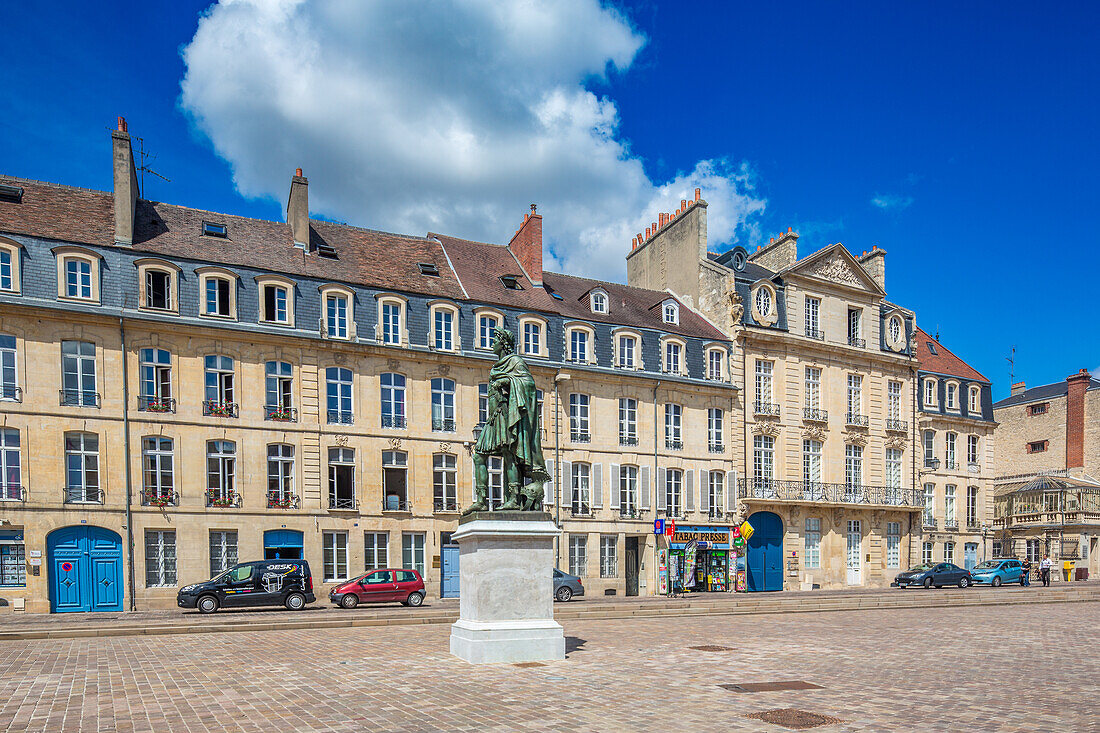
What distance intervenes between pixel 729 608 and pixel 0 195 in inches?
1032

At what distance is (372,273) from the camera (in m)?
31.3

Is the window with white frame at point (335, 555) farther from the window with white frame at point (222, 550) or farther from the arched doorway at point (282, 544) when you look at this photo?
the window with white frame at point (222, 550)

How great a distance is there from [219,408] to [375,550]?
23.5 feet

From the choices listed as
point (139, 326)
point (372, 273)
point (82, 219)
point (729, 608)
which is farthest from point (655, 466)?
point (82, 219)

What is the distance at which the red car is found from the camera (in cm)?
2506

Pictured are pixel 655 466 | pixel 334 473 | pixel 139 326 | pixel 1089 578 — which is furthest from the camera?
pixel 1089 578

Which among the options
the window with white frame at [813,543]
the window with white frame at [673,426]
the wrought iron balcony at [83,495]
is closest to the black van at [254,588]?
the wrought iron balcony at [83,495]

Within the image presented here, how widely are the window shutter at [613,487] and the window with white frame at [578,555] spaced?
1.77 metres

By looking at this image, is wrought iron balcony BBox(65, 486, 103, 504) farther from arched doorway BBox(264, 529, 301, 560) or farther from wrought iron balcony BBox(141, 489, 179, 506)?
arched doorway BBox(264, 529, 301, 560)

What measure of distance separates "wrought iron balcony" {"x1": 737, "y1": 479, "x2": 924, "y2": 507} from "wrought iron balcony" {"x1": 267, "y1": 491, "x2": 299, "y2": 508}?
749 inches

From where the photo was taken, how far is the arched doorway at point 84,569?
81.1ft

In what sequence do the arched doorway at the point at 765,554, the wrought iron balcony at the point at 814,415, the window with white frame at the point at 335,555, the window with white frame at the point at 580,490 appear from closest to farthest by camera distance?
the window with white frame at the point at 335,555 → the window with white frame at the point at 580,490 → the arched doorway at the point at 765,554 → the wrought iron balcony at the point at 814,415

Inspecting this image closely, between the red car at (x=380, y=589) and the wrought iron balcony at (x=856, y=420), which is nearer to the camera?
the red car at (x=380, y=589)

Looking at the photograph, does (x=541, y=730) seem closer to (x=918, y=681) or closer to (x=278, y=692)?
(x=278, y=692)
